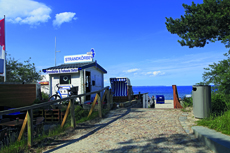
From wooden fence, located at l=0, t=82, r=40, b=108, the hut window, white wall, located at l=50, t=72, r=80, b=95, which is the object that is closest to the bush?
white wall, located at l=50, t=72, r=80, b=95

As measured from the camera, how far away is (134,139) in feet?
16.5

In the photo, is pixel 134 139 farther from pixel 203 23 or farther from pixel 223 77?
pixel 203 23

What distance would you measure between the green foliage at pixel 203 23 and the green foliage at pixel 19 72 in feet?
66.3

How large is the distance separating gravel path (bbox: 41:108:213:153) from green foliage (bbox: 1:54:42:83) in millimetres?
20257

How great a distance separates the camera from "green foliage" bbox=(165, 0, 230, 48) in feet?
26.1

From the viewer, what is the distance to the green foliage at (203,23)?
26.1ft

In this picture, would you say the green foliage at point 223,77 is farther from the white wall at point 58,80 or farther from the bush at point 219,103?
the white wall at point 58,80

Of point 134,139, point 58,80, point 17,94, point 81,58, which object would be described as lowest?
point 134,139

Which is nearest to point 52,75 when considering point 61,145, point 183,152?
point 61,145

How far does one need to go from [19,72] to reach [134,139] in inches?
878

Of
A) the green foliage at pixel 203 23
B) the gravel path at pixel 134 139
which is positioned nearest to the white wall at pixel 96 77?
the green foliage at pixel 203 23

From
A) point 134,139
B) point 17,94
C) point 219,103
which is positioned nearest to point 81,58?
point 17,94

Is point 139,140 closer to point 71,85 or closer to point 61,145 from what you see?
point 61,145

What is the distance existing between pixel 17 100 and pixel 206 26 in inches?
458
